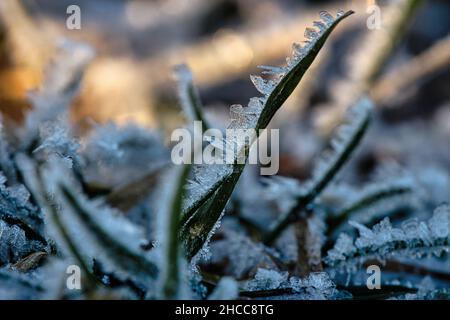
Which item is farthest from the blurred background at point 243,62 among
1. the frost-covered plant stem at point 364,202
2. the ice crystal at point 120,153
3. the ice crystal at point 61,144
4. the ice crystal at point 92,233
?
the ice crystal at point 92,233

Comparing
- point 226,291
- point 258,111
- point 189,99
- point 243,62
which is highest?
point 243,62

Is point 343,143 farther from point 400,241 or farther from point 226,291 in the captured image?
point 226,291

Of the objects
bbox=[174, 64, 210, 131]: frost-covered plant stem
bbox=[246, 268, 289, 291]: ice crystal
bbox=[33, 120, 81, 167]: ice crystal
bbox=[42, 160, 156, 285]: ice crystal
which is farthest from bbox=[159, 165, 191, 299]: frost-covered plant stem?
bbox=[174, 64, 210, 131]: frost-covered plant stem

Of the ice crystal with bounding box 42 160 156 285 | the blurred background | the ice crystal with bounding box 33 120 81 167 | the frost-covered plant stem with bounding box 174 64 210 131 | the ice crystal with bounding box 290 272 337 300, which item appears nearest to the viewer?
the ice crystal with bounding box 42 160 156 285

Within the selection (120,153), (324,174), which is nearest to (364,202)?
(324,174)

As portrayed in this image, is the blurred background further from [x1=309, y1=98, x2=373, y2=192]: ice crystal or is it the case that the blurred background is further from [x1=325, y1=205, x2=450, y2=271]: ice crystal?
[x1=325, y1=205, x2=450, y2=271]: ice crystal

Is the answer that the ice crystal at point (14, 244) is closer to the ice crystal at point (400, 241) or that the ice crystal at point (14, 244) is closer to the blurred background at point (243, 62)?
the ice crystal at point (400, 241)

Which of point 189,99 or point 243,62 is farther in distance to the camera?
point 243,62
